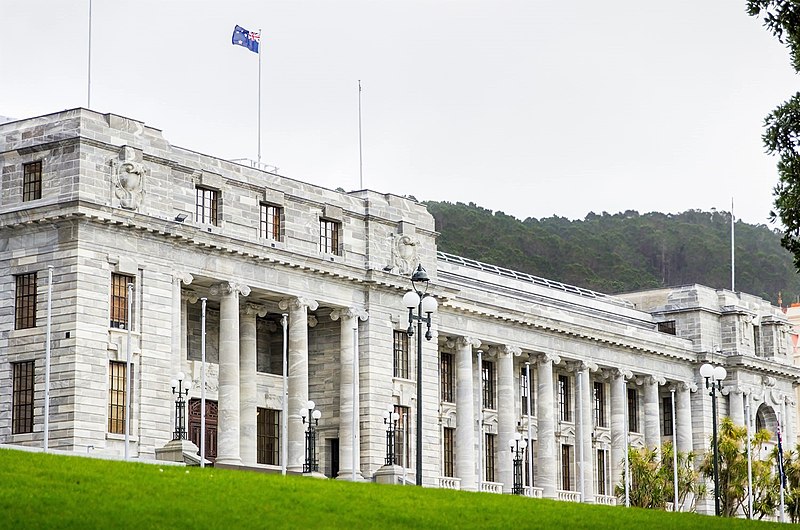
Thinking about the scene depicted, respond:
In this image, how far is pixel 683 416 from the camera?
349 ft

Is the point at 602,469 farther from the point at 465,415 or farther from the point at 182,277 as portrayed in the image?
the point at 182,277

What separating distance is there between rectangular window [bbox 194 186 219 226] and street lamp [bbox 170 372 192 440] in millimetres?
6874

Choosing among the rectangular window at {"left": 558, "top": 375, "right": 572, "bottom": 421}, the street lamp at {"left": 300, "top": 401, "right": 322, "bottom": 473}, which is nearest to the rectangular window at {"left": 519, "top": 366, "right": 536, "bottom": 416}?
the rectangular window at {"left": 558, "top": 375, "right": 572, "bottom": 421}

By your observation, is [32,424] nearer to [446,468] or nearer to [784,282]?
[446,468]

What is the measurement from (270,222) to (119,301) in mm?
10381

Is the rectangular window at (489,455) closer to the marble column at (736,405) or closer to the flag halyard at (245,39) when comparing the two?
the marble column at (736,405)

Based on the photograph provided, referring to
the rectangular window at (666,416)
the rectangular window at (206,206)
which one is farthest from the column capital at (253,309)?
the rectangular window at (666,416)

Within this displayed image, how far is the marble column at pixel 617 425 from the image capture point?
3967 inches

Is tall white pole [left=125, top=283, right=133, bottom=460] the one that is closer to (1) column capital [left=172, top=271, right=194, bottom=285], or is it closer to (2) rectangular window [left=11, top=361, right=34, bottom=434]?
(1) column capital [left=172, top=271, right=194, bottom=285]

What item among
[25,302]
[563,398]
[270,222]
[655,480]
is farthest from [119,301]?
[563,398]

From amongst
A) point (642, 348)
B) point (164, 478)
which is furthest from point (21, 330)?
point (642, 348)

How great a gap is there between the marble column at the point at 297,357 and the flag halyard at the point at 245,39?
1143 centimetres

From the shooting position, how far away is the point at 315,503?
37156mm

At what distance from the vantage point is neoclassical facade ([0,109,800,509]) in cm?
6362
